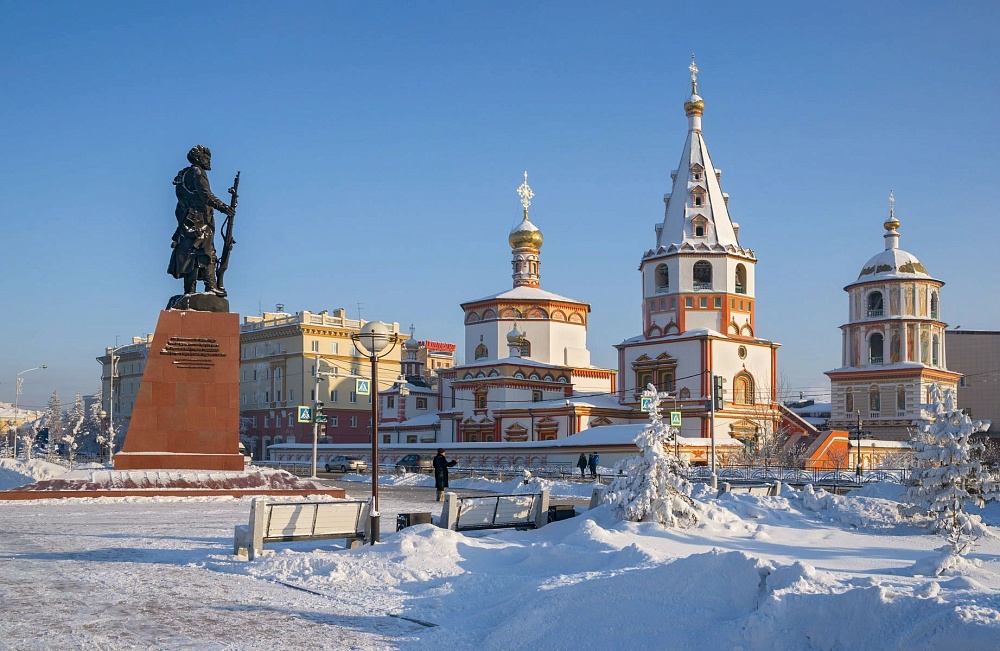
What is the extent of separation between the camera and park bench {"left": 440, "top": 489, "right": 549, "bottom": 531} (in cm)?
1463

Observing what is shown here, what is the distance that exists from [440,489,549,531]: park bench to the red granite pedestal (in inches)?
377

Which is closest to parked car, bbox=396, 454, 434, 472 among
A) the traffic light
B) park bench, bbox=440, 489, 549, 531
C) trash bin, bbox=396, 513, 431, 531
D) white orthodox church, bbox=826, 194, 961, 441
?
the traffic light

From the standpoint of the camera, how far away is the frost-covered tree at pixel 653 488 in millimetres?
15203

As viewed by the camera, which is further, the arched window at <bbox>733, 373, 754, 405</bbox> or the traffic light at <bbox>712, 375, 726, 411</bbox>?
the arched window at <bbox>733, 373, 754, 405</bbox>

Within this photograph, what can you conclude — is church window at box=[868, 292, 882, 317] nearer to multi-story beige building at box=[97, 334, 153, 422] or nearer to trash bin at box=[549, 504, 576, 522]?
trash bin at box=[549, 504, 576, 522]

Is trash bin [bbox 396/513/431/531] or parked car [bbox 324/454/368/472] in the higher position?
trash bin [bbox 396/513/431/531]

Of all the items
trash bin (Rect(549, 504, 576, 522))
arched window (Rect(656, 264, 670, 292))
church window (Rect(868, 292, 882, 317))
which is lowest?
trash bin (Rect(549, 504, 576, 522))

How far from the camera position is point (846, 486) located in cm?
3148

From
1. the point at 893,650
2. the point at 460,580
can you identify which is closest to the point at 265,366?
the point at 460,580

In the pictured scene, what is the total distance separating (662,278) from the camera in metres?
53.6

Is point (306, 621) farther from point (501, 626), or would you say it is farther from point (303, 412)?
point (303, 412)

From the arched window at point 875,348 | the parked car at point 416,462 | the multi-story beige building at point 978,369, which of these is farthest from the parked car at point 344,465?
the multi-story beige building at point 978,369

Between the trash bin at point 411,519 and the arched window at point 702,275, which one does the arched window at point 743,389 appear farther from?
the trash bin at point 411,519

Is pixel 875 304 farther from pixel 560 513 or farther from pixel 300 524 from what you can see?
pixel 300 524
